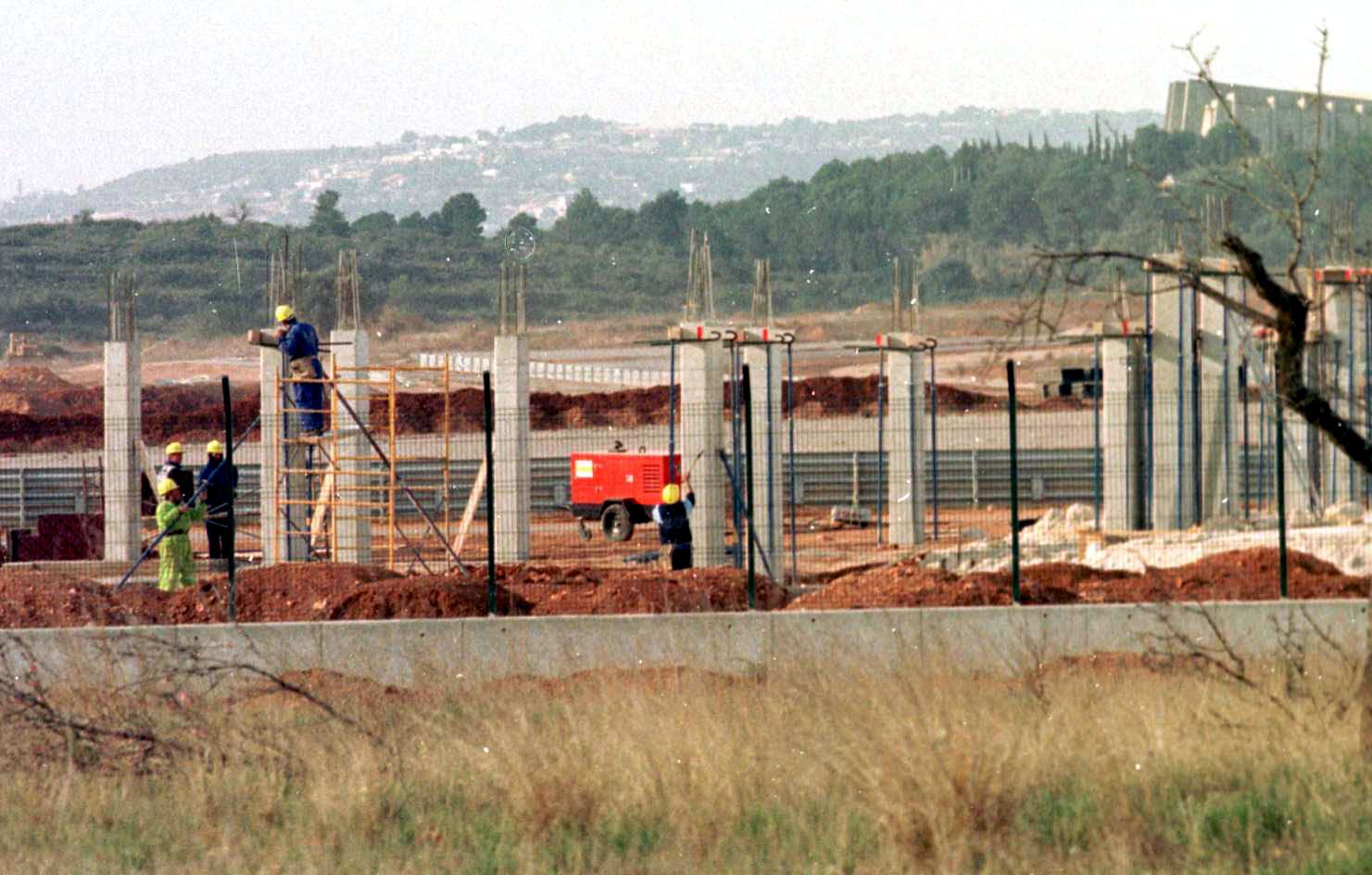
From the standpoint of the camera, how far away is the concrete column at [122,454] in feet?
69.0

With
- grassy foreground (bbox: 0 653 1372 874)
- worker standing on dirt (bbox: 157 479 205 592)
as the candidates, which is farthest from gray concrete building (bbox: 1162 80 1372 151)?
grassy foreground (bbox: 0 653 1372 874)

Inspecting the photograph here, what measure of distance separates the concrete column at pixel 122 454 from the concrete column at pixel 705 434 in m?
6.17

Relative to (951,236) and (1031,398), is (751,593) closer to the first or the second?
(1031,398)

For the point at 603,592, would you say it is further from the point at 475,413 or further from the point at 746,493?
the point at 475,413

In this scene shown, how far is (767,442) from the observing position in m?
22.4

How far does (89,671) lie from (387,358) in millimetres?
67555

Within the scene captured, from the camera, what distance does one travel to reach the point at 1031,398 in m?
58.1

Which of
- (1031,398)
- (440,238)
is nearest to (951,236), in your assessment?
(440,238)

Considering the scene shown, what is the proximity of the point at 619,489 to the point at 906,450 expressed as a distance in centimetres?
728

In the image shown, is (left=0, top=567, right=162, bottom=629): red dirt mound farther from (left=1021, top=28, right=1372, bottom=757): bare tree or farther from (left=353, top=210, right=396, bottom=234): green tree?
(left=353, top=210, right=396, bottom=234): green tree

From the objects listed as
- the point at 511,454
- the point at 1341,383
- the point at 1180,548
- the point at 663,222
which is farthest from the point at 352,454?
the point at 663,222

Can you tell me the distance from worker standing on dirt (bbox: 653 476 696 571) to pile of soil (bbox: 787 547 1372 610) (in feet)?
10.9

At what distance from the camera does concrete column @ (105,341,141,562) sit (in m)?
21.0

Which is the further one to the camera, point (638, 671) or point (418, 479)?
point (418, 479)
